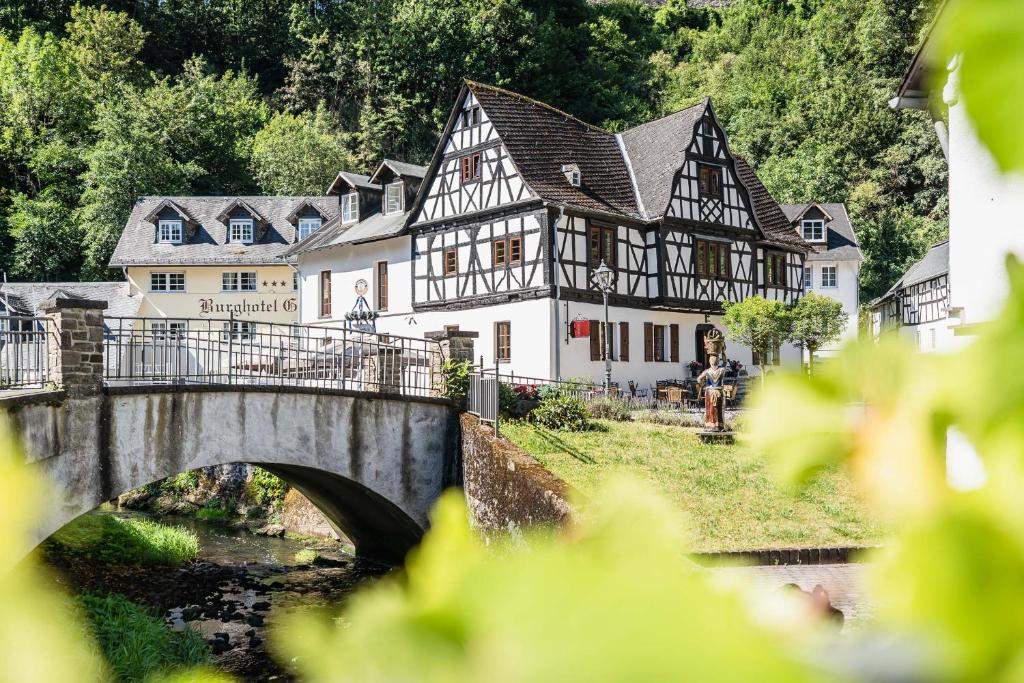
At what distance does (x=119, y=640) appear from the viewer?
12.3m

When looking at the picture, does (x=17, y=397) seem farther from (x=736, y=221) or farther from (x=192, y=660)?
(x=736, y=221)

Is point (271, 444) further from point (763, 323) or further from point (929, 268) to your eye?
point (929, 268)

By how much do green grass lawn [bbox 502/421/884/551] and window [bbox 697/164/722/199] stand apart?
42.9 feet

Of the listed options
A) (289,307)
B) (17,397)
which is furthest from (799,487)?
(289,307)

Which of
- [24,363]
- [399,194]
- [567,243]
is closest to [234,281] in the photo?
[399,194]

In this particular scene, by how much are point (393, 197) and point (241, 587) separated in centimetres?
2070

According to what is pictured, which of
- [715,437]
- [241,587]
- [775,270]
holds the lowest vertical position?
[241,587]

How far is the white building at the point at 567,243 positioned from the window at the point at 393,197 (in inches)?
13.4

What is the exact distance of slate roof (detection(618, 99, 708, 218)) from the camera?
30.6 metres

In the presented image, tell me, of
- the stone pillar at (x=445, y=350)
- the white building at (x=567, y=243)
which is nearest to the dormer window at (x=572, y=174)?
the white building at (x=567, y=243)

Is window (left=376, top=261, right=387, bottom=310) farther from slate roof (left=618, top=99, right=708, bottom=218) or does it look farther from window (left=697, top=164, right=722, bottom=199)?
window (left=697, top=164, right=722, bottom=199)

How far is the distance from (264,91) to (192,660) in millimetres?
62440

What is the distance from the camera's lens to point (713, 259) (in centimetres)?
3152

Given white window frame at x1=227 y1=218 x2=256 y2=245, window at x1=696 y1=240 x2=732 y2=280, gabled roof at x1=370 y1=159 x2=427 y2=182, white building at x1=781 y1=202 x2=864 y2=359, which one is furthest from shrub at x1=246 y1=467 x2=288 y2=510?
white building at x1=781 y1=202 x2=864 y2=359
